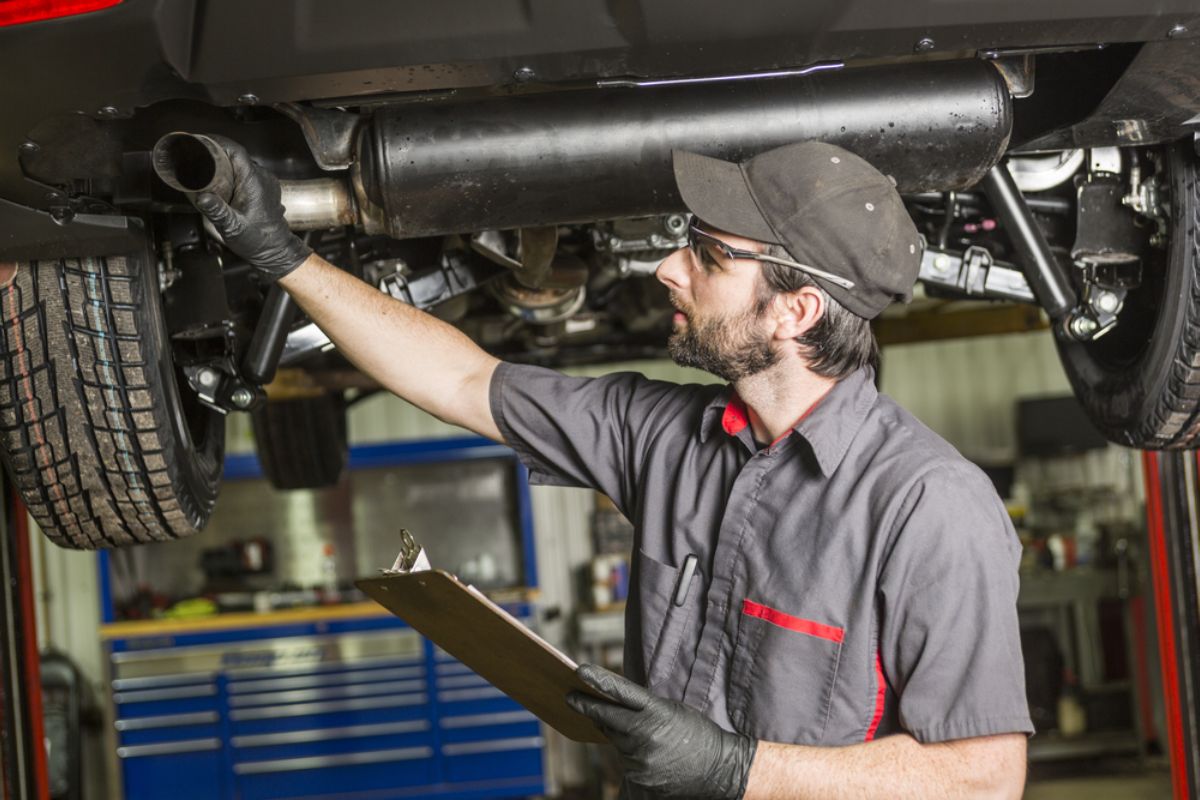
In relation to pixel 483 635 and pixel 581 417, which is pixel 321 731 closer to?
pixel 581 417

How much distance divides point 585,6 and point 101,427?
3.20 feet

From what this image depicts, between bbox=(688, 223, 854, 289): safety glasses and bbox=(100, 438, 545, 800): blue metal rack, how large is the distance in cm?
548

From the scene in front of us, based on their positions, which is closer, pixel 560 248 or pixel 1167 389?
pixel 1167 389

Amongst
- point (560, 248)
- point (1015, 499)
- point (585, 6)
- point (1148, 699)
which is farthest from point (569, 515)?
point (585, 6)

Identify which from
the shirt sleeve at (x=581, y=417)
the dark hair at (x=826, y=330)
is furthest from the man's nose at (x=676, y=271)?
the shirt sleeve at (x=581, y=417)

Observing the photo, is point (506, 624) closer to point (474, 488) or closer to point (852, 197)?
point (852, 197)

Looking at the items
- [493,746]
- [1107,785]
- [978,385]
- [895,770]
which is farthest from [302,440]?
[978,385]

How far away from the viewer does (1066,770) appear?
6961 mm

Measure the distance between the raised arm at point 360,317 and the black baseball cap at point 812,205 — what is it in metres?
0.49

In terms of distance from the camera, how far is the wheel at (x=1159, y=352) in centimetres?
187

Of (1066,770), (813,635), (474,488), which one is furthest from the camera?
(474,488)

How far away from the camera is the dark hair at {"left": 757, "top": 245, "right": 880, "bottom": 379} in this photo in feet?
4.94

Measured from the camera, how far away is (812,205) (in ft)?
4.73

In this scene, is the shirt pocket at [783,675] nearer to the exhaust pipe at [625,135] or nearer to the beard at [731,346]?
the beard at [731,346]
